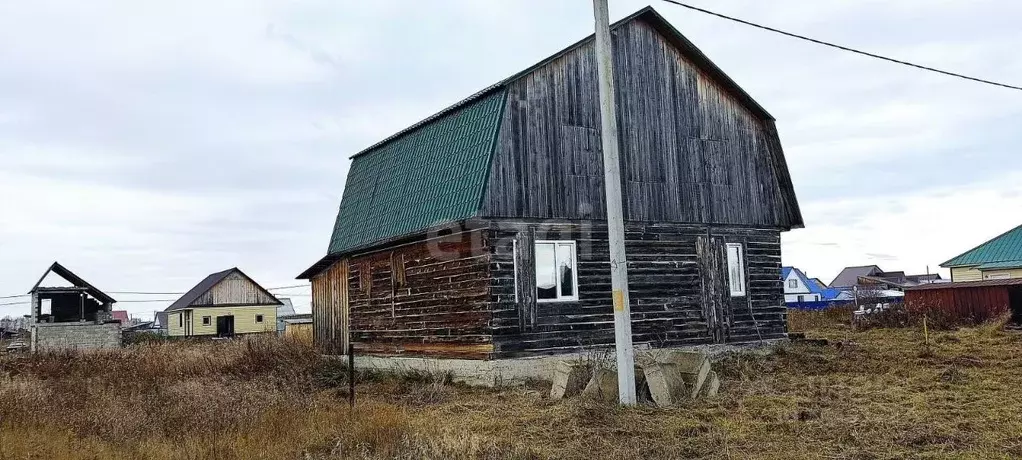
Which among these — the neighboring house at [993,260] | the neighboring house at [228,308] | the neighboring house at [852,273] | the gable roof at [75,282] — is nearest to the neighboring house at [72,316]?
the gable roof at [75,282]

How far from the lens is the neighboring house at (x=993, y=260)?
122 feet

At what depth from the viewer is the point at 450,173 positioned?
55.2 feet

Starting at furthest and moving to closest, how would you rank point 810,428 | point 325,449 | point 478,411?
point 478,411, point 810,428, point 325,449

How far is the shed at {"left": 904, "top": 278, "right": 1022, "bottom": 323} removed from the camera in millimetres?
28781

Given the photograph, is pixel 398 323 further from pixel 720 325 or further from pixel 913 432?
pixel 913 432

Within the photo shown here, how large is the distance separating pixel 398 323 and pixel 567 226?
15.9 feet

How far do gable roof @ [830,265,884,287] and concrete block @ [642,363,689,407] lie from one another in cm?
9430

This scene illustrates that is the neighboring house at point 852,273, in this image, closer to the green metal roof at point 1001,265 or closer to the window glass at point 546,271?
the green metal roof at point 1001,265

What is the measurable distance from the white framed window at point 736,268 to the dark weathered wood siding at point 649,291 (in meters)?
0.13

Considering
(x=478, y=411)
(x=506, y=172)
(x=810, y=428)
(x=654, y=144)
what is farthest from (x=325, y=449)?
(x=654, y=144)

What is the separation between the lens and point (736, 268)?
19031mm

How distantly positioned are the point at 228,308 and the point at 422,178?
4529 cm

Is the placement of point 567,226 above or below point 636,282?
above

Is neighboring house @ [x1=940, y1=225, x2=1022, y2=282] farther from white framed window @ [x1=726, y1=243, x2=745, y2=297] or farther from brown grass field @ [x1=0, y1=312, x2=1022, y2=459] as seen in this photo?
white framed window @ [x1=726, y1=243, x2=745, y2=297]
